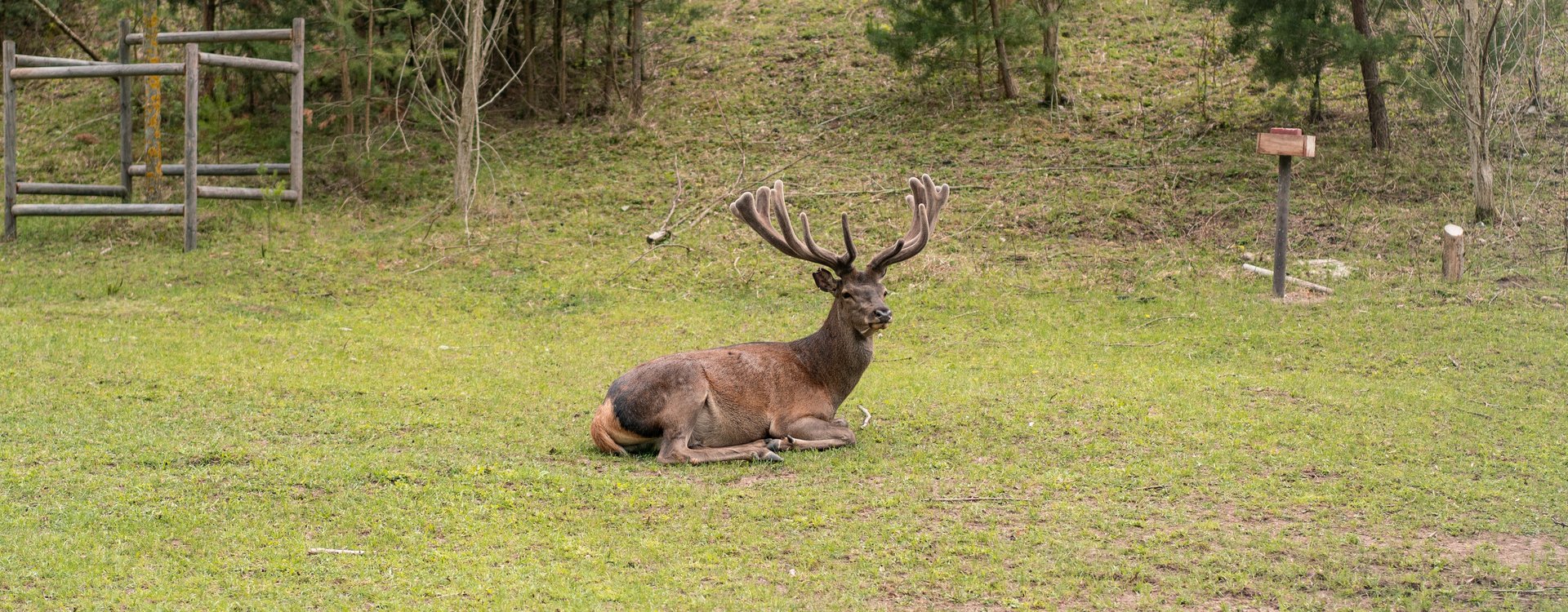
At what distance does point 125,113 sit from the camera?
17375 millimetres

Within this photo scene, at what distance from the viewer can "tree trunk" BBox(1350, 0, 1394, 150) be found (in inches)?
658

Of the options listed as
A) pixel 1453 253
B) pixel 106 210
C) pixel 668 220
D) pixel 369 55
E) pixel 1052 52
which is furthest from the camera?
pixel 1052 52

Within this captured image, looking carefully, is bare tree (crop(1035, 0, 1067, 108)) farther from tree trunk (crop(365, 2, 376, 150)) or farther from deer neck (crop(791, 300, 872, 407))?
deer neck (crop(791, 300, 872, 407))

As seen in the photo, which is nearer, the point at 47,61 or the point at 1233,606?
the point at 1233,606

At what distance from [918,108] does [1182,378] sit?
967cm

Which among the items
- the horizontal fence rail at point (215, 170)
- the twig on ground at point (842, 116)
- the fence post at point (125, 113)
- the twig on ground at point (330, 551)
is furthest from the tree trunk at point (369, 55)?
the twig on ground at point (330, 551)

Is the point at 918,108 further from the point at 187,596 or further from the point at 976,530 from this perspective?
the point at 187,596

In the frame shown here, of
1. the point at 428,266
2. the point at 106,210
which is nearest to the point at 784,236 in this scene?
the point at 428,266

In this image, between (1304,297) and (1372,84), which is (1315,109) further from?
(1304,297)

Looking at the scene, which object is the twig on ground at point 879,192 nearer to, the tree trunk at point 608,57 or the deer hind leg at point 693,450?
the tree trunk at point 608,57

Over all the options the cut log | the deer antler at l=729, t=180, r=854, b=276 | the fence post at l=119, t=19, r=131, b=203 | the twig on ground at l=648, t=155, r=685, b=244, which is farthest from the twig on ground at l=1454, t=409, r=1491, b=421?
the fence post at l=119, t=19, r=131, b=203

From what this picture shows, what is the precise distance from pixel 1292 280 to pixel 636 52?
10.0 meters

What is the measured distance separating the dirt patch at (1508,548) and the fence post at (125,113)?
627 inches

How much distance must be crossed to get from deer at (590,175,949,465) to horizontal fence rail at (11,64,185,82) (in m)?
9.63
